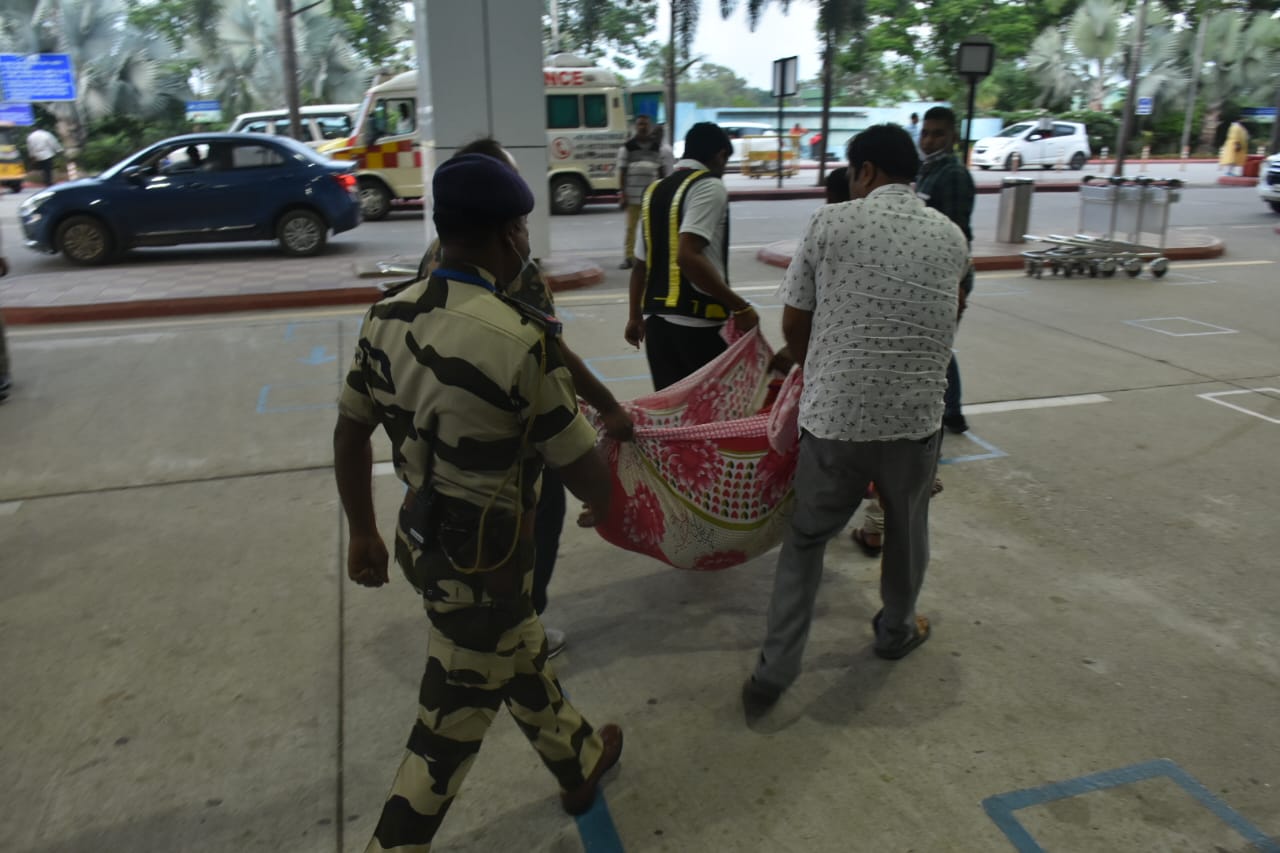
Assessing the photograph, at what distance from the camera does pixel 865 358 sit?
273 cm

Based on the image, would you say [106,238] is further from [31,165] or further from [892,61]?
[892,61]

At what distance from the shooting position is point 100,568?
13.1ft

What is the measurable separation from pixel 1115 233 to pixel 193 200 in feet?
38.4

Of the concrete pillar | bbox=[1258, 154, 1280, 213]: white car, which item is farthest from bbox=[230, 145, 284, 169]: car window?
bbox=[1258, 154, 1280, 213]: white car

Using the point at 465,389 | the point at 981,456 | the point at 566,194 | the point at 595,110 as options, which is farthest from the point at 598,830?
the point at 566,194

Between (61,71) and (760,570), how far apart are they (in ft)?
109

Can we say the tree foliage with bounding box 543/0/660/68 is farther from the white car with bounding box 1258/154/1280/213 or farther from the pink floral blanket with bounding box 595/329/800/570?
the pink floral blanket with bounding box 595/329/800/570

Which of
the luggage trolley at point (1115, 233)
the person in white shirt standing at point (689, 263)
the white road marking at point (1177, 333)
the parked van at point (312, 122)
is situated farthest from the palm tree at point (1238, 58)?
the person in white shirt standing at point (689, 263)

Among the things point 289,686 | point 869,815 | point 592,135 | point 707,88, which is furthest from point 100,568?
point 707,88

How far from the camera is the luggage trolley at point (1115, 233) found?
Result: 426 inches

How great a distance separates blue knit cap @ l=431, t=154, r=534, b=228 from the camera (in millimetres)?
1867

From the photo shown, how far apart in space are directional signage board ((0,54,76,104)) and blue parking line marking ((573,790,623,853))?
33367 millimetres

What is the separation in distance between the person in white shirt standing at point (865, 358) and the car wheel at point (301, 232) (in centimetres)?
1090

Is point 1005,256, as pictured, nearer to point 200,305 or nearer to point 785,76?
point 200,305
